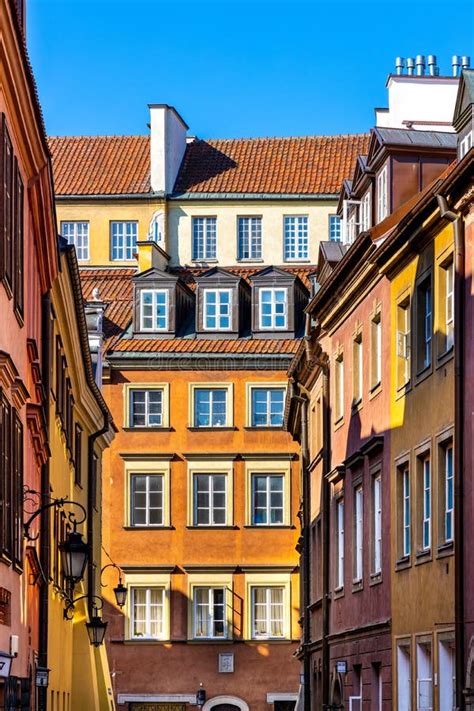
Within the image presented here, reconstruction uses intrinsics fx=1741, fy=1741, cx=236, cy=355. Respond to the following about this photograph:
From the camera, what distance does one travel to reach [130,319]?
205 feet

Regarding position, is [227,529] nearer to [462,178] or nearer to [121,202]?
Result: [121,202]

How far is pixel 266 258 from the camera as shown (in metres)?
65.4

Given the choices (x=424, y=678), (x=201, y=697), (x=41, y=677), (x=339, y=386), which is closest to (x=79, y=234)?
(x=201, y=697)

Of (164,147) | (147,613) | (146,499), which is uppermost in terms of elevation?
(164,147)

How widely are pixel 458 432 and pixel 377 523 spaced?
7.62 meters

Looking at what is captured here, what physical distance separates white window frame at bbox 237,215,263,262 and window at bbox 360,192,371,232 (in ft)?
93.7

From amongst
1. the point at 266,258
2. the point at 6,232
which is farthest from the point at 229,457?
the point at 6,232

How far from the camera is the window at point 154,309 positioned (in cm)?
6188

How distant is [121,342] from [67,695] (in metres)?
26.3

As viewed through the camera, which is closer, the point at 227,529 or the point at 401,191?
the point at 401,191

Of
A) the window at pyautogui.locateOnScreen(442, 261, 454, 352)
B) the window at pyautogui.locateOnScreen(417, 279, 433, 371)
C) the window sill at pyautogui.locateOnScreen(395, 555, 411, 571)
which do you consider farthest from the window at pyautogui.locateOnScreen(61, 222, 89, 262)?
the window at pyautogui.locateOnScreen(442, 261, 454, 352)

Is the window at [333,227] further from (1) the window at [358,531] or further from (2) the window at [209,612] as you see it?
(1) the window at [358,531]

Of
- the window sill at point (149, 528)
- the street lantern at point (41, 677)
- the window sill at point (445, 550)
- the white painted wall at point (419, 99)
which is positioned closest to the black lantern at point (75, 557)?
the street lantern at point (41, 677)

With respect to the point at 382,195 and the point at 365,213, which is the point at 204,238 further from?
the point at 382,195
